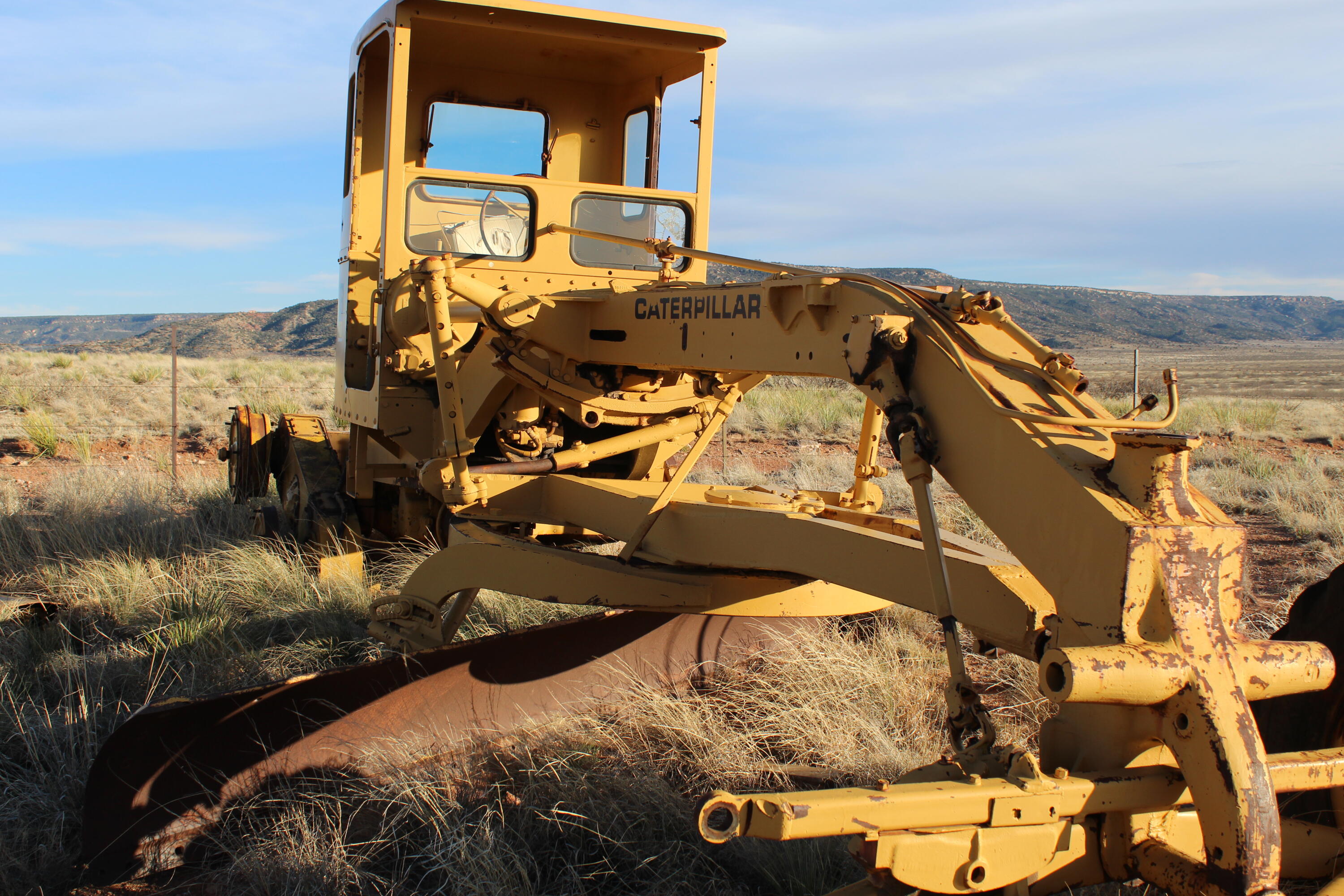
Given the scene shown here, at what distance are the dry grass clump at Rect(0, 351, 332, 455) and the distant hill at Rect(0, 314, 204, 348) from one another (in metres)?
84.7

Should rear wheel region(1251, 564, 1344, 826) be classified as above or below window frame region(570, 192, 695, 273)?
below

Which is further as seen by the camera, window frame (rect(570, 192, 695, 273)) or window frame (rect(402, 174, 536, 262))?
window frame (rect(570, 192, 695, 273))

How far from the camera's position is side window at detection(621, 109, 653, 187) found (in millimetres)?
6016

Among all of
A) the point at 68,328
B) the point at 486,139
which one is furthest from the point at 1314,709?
the point at 68,328

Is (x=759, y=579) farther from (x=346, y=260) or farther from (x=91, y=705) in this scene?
(x=346, y=260)

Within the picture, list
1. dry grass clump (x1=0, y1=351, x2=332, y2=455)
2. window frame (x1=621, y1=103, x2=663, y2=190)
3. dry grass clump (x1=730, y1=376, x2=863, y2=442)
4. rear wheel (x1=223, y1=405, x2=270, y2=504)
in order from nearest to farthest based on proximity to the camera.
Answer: window frame (x1=621, y1=103, x2=663, y2=190), rear wheel (x1=223, y1=405, x2=270, y2=504), dry grass clump (x1=0, y1=351, x2=332, y2=455), dry grass clump (x1=730, y1=376, x2=863, y2=442)

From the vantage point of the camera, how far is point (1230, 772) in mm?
1938

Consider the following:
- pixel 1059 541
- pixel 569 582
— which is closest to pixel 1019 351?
pixel 1059 541

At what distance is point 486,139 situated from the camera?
6387 millimetres

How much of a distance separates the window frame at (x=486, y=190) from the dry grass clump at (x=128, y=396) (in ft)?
33.3

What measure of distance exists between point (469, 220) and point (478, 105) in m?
0.95

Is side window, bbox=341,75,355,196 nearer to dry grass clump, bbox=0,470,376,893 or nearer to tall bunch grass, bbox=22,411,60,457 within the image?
dry grass clump, bbox=0,470,376,893

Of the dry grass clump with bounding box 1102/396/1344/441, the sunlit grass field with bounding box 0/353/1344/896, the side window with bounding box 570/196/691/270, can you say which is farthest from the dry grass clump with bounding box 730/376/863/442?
the side window with bounding box 570/196/691/270

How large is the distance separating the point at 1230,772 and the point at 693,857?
6.39 feet
